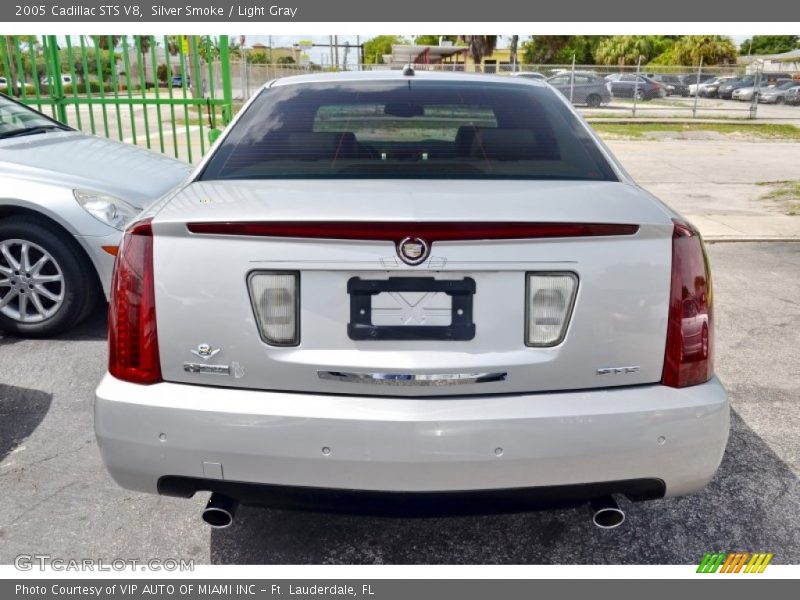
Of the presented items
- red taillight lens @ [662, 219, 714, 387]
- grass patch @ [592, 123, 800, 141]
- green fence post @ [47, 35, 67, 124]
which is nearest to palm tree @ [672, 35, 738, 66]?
grass patch @ [592, 123, 800, 141]

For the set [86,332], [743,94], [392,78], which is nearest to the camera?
[392,78]

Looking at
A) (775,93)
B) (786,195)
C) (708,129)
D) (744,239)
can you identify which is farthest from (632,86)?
(744,239)

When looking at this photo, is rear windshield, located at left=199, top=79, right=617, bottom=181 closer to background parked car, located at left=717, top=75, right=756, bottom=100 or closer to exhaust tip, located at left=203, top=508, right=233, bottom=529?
exhaust tip, located at left=203, top=508, right=233, bottom=529

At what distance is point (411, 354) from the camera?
2068 millimetres

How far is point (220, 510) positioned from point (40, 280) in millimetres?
3053

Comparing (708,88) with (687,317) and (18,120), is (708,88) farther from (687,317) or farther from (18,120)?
(687,317)

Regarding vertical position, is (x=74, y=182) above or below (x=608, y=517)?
above

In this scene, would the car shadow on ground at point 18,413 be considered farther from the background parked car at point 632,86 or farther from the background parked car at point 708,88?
the background parked car at point 708,88

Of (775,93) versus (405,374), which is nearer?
(405,374)

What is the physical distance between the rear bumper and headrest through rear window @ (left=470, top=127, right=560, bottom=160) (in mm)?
1061

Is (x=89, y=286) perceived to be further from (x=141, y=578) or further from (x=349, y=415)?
(x=349, y=415)

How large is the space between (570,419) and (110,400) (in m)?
1.35

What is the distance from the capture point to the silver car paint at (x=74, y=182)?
14.8ft

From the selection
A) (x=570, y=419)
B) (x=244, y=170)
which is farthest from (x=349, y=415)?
(x=244, y=170)
